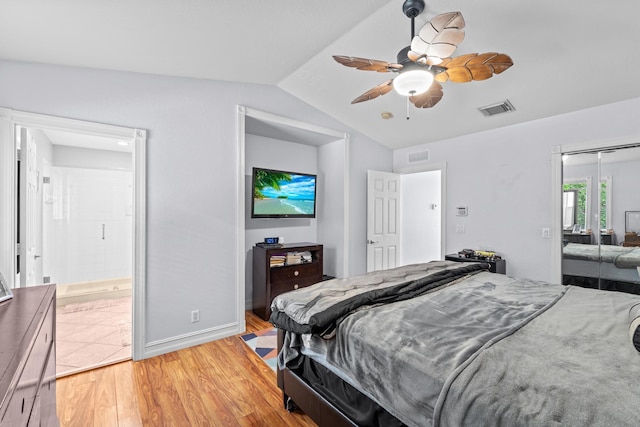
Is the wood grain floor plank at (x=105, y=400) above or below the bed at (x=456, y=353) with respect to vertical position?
below

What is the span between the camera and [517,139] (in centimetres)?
368

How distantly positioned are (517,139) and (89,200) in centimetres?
623

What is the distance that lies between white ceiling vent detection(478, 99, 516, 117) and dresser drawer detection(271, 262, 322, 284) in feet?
9.11

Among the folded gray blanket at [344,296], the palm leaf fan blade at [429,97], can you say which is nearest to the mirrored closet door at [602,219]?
the folded gray blanket at [344,296]

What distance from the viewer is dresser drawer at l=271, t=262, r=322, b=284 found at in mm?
3604

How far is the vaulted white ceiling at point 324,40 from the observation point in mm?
1907

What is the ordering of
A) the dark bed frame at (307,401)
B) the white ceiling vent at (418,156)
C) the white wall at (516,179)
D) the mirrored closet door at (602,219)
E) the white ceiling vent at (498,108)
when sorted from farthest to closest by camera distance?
1. the white ceiling vent at (418,156)
2. the white ceiling vent at (498,108)
3. the white wall at (516,179)
4. the mirrored closet door at (602,219)
5. the dark bed frame at (307,401)

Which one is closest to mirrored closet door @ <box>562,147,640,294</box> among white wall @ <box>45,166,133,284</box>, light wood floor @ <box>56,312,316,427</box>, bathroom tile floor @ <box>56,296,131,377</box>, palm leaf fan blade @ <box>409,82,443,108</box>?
palm leaf fan blade @ <box>409,82,443,108</box>

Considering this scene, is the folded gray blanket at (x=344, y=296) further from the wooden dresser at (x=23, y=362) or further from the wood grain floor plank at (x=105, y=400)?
the wood grain floor plank at (x=105, y=400)

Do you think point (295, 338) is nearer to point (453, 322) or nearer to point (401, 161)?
point (453, 322)

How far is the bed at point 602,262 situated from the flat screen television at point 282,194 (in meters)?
3.11

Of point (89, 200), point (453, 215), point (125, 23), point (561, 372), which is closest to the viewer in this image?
point (561, 372)

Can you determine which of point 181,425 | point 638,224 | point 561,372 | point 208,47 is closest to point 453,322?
point 561,372

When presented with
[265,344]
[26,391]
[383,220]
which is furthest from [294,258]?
[26,391]
